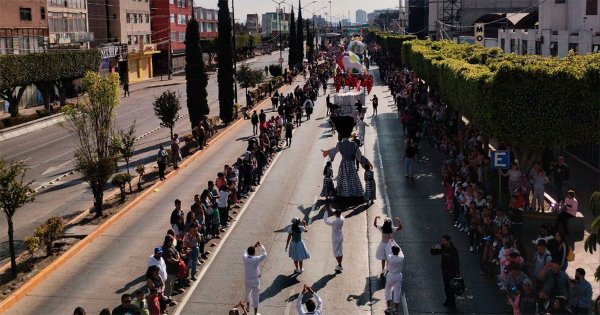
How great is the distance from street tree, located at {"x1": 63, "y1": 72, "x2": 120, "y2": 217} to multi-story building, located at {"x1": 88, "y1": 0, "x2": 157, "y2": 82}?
54.5 metres

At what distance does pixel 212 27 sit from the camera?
134000 millimetres

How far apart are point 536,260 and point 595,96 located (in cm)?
767

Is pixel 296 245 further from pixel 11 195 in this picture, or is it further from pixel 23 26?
pixel 23 26

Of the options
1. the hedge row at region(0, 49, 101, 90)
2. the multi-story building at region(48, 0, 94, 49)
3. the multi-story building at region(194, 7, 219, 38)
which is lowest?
the hedge row at region(0, 49, 101, 90)

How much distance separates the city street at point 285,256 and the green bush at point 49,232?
2.90 feet

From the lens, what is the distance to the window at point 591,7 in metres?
36.0

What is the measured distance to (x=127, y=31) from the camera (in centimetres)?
8450

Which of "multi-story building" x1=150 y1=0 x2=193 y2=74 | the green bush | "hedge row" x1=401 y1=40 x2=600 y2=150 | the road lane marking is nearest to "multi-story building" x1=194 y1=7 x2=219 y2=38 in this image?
Answer: "multi-story building" x1=150 y1=0 x2=193 y2=74

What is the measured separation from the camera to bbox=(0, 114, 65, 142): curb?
45281 millimetres

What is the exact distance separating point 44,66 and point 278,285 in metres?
42.2

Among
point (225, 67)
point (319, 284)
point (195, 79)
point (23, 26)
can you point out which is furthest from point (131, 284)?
point (23, 26)

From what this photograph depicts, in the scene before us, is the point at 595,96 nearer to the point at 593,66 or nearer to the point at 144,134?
the point at 593,66

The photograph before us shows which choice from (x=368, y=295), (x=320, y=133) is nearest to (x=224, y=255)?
(x=368, y=295)

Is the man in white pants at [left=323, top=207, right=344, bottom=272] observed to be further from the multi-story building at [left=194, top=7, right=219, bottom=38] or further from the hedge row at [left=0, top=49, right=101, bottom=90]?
the multi-story building at [left=194, top=7, right=219, bottom=38]
